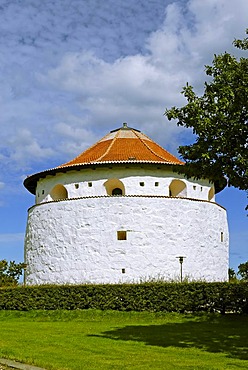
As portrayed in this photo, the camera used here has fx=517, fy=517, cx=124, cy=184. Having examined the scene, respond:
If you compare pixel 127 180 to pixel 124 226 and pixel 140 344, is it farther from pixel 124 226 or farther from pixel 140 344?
pixel 140 344

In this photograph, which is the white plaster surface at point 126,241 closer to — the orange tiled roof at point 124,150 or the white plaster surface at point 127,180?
the white plaster surface at point 127,180

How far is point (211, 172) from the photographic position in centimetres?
1184

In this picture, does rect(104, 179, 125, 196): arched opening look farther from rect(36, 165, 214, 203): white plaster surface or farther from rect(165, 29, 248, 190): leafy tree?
rect(165, 29, 248, 190): leafy tree

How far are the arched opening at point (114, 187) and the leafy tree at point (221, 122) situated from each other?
15476 mm

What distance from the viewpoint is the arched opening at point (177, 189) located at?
28.2m

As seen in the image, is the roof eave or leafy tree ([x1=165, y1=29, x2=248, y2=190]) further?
the roof eave

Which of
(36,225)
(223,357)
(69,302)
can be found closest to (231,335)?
(223,357)

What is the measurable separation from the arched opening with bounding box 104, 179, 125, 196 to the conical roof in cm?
116

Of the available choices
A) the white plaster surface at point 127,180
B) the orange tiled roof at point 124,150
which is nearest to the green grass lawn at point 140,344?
the white plaster surface at point 127,180

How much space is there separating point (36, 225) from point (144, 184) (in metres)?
6.50

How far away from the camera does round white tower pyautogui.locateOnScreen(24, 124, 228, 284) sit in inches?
1031

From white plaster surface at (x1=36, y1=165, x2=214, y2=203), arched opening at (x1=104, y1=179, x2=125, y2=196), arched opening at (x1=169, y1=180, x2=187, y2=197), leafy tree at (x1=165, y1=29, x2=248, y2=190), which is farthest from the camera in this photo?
arched opening at (x1=169, y1=180, x2=187, y2=197)

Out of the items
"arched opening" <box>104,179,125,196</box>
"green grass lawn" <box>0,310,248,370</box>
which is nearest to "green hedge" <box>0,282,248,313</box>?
"green grass lawn" <box>0,310,248,370</box>

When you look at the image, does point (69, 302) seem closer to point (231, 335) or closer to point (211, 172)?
point (231, 335)
